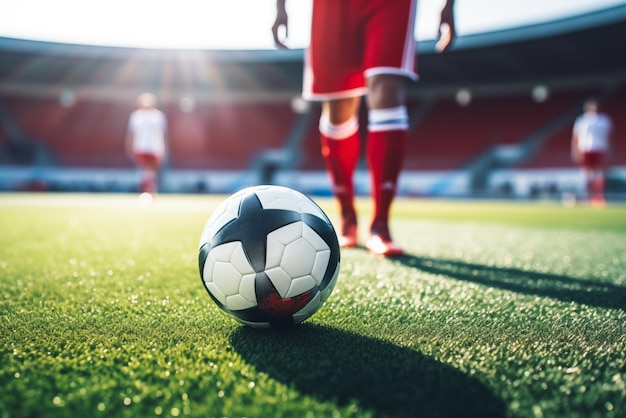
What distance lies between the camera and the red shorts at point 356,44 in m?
2.42

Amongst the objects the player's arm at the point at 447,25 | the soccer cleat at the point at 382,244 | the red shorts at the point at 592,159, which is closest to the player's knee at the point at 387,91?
the player's arm at the point at 447,25

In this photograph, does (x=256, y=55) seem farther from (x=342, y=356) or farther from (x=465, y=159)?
(x=342, y=356)

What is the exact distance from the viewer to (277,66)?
1897cm

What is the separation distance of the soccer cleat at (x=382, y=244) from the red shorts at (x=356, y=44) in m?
0.83

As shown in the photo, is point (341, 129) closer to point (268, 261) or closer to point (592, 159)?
point (268, 261)

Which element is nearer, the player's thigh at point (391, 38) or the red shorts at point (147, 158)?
the player's thigh at point (391, 38)

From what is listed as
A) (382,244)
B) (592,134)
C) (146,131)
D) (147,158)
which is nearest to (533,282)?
(382,244)

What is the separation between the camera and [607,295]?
1601 mm

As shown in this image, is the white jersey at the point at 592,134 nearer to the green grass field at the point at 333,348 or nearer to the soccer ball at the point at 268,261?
the green grass field at the point at 333,348

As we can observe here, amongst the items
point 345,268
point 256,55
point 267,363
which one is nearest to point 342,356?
point 267,363

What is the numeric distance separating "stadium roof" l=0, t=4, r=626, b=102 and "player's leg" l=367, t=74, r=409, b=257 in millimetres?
14279

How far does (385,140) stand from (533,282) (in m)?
1.03

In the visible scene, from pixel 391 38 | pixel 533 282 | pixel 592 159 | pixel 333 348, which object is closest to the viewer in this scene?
pixel 333 348

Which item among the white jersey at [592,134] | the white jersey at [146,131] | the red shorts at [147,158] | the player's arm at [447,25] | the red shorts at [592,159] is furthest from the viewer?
the red shorts at [592,159]
